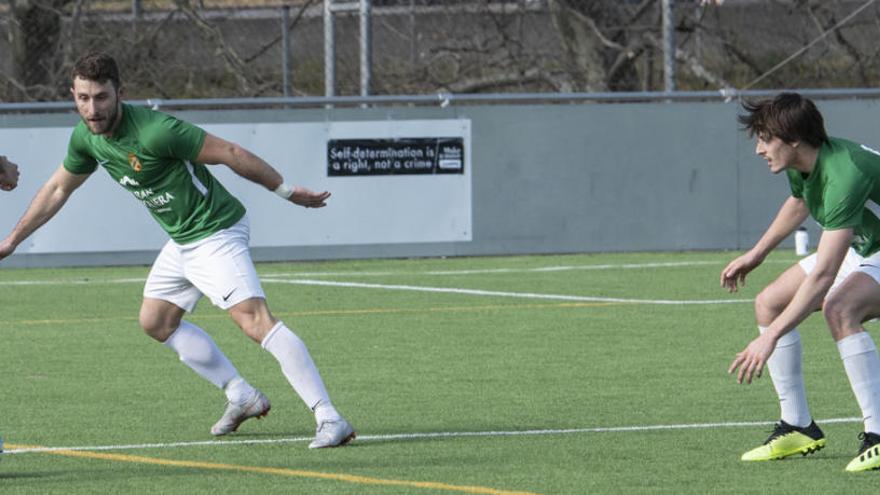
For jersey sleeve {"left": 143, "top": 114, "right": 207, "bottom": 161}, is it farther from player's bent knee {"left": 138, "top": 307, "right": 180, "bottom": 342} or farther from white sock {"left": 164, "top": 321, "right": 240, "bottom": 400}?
white sock {"left": 164, "top": 321, "right": 240, "bottom": 400}

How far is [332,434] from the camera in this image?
8.88m

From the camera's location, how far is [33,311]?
15.2 metres

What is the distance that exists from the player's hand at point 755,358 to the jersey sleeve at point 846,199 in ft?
1.88

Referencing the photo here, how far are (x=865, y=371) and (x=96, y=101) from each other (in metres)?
3.56

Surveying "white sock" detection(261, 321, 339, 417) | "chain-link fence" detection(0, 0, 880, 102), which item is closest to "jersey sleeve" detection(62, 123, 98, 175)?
"white sock" detection(261, 321, 339, 417)

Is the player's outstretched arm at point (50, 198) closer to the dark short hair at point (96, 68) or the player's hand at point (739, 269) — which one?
the dark short hair at point (96, 68)

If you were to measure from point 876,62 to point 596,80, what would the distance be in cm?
307

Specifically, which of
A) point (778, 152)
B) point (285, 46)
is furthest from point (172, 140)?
point (285, 46)

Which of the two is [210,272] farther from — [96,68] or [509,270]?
[509,270]

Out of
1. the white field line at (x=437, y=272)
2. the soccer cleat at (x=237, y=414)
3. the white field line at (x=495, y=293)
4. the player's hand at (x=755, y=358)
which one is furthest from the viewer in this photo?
the white field line at (x=437, y=272)

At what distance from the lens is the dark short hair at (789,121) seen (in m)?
8.01

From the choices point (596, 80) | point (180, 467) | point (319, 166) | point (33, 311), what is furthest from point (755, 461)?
point (596, 80)

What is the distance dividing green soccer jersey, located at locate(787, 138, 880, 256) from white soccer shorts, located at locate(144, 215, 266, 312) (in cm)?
251

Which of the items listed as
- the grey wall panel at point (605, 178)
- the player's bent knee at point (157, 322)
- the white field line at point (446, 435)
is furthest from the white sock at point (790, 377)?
the grey wall panel at point (605, 178)
